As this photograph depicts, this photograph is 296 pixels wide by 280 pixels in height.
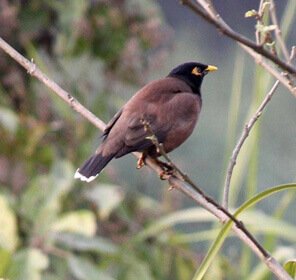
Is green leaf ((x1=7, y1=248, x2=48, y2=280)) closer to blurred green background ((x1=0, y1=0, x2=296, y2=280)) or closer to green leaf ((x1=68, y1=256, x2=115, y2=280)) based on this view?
blurred green background ((x1=0, y1=0, x2=296, y2=280))

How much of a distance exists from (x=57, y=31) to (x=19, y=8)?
0.72 feet

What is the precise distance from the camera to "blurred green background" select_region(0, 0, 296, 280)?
3363 millimetres

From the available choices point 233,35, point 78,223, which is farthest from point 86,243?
point 233,35

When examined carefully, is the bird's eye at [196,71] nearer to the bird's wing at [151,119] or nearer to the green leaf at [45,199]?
the bird's wing at [151,119]

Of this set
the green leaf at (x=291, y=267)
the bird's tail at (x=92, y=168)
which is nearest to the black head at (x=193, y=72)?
the bird's tail at (x=92, y=168)

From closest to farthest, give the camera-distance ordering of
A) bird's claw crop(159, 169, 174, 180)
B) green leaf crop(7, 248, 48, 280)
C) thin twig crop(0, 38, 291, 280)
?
thin twig crop(0, 38, 291, 280), bird's claw crop(159, 169, 174, 180), green leaf crop(7, 248, 48, 280)

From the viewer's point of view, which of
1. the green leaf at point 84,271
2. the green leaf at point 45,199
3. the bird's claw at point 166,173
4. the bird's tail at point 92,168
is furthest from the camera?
the green leaf at point 45,199

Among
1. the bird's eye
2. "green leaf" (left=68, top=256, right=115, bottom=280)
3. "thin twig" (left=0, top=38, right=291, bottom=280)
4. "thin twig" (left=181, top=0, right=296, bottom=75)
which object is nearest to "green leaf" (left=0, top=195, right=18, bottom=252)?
"green leaf" (left=68, top=256, right=115, bottom=280)

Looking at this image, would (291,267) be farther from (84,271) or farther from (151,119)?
(84,271)

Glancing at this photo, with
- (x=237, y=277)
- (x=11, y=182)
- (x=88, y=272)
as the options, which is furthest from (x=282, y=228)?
(x=11, y=182)

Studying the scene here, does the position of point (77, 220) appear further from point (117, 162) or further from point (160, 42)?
point (117, 162)

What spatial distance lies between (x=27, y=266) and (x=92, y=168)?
1.28 ft

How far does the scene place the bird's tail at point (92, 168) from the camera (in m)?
2.71

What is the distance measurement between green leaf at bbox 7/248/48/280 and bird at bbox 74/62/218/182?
337 millimetres
